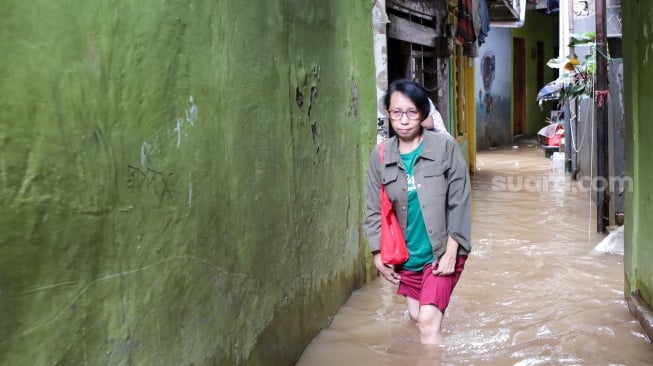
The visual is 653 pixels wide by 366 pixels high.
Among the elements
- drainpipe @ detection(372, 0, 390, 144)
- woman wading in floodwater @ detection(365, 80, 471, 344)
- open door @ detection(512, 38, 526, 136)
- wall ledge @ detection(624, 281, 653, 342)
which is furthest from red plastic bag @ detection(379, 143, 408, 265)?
open door @ detection(512, 38, 526, 136)

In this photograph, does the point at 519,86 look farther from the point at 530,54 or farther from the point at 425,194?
the point at 425,194

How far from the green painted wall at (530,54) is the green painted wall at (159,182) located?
21.3 m

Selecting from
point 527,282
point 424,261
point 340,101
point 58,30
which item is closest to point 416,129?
point 424,261

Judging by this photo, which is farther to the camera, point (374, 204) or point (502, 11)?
point (502, 11)

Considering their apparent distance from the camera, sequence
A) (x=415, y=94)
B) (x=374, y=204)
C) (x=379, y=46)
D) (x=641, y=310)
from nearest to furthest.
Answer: (x=415, y=94), (x=374, y=204), (x=641, y=310), (x=379, y=46)

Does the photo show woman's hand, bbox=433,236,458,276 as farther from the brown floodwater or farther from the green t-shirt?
the brown floodwater

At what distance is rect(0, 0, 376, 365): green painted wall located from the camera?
69.6 inches

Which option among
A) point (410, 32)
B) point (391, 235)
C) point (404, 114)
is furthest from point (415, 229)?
point (410, 32)

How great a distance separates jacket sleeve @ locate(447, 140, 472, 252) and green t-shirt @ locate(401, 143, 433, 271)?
15 centimetres

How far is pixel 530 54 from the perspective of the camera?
2511 cm

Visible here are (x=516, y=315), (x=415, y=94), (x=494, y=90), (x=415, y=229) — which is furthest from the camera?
(x=494, y=90)

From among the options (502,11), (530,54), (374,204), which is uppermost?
(502,11)

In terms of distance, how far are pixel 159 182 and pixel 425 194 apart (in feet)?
5.07

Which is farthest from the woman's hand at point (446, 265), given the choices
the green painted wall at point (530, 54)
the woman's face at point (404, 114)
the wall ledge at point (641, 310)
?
the green painted wall at point (530, 54)
